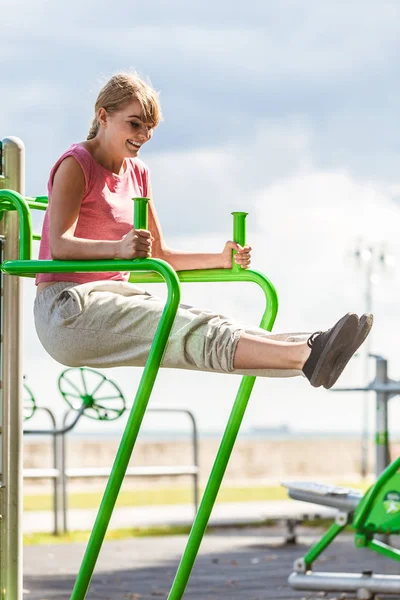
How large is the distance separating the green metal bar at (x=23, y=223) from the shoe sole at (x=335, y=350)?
2.85 ft

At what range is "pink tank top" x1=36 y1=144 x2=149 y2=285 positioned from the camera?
321 centimetres

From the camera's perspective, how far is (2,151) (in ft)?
12.7

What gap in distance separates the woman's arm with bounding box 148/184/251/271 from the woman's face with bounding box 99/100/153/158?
0.35 metres

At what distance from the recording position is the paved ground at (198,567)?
5551 millimetres

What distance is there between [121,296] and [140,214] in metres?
0.26

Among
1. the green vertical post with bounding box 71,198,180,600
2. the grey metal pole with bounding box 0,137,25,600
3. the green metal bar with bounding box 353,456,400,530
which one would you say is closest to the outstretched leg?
the green vertical post with bounding box 71,198,180,600

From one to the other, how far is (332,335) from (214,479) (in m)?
0.71

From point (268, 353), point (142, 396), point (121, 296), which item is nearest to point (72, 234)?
point (121, 296)

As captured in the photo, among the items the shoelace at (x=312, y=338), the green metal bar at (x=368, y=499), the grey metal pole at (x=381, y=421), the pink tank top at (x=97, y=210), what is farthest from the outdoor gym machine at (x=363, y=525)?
the shoelace at (x=312, y=338)

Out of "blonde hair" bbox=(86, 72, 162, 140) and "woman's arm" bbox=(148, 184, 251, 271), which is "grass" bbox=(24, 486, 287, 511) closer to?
"woman's arm" bbox=(148, 184, 251, 271)

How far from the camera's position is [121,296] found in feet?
10.2

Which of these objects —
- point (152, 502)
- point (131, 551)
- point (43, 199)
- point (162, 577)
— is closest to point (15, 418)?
point (43, 199)

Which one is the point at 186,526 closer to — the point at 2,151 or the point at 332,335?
the point at 2,151

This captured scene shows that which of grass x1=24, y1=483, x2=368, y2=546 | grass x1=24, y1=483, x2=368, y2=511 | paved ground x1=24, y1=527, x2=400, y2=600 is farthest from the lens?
grass x1=24, y1=483, x2=368, y2=511
